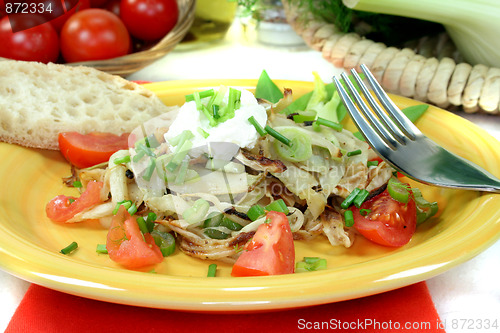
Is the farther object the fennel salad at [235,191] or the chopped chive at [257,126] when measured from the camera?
the chopped chive at [257,126]

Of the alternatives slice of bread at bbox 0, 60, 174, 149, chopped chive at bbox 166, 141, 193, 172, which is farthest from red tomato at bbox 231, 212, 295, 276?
slice of bread at bbox 0, 60, 174, 149

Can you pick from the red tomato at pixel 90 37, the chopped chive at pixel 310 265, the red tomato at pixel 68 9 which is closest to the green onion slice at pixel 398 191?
the chopped chive at pixel 310 265

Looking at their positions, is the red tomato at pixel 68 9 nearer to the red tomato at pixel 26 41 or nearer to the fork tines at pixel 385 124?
the red tomato at pixel 26 41

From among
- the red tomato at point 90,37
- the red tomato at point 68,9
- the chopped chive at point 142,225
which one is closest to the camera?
the chopped chive at point 142,225

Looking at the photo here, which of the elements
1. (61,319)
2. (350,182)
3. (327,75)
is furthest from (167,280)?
(327,75)

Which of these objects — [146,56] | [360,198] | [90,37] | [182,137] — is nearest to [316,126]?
[360,198]

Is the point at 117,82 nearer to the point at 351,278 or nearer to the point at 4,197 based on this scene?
the point at 4,197
